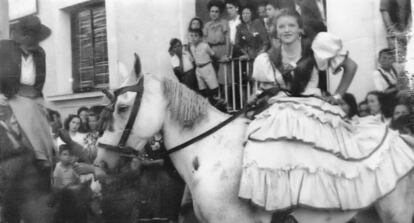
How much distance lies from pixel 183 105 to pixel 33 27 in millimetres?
2304

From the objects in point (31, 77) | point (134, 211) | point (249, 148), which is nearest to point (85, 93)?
point (31, 77)

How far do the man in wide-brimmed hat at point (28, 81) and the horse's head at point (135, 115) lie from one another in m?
1.43

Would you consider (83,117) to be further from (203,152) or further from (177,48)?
(203,152)

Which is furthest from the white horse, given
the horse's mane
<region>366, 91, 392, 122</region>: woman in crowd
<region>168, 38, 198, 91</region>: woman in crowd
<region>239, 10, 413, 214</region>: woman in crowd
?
<region>168, 38, 198, 91</region>: woman in crowd

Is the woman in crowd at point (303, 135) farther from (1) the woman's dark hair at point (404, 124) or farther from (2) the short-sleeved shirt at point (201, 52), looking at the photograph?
(2) the short-sleeved shirt at point (201, 52)

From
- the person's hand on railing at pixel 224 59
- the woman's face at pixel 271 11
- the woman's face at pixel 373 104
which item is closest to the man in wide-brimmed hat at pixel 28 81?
the person's hand on railing at pixel 224 59

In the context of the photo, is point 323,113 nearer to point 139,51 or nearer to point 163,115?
point 163,115

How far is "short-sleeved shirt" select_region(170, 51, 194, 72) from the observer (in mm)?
4906

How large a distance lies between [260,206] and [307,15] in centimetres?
191

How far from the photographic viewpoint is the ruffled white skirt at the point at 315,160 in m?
3.37

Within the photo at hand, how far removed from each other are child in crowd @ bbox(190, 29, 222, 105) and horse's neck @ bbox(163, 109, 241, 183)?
1108 millimetres

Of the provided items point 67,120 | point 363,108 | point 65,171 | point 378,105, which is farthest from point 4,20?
point 378,105

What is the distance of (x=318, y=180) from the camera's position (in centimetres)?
342

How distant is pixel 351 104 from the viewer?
14.1 feet
